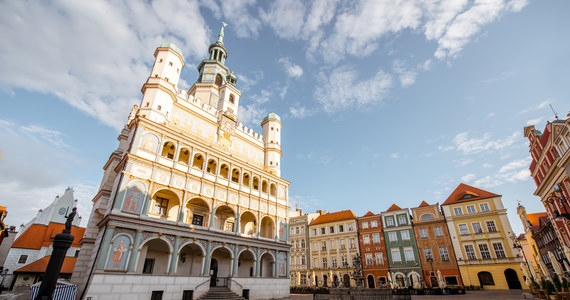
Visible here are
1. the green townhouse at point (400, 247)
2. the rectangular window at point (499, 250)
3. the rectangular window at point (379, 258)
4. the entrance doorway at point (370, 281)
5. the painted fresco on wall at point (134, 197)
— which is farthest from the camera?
the rectangular window at point (379, 258)

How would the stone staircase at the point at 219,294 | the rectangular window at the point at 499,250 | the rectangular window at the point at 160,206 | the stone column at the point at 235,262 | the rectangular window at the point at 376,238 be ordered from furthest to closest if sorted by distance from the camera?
the rectangular window at the point at 376,238 < the rectangular window at the point at 499,250 < the stone column at the point at 235,262 < the rectangular window at the point at 160,206 < the stone staircase at the point at 219,294

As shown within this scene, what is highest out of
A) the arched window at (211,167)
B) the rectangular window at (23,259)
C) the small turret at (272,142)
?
the small turret at (272,142)

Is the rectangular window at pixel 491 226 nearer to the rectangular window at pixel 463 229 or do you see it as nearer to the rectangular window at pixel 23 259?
the rectangular window at pixel 463 229

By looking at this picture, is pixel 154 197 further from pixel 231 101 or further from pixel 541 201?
pixel 541 201

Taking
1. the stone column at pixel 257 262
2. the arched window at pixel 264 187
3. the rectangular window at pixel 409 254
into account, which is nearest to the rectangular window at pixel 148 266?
the stone column at pixel 257 262

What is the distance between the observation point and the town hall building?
17.4 meters

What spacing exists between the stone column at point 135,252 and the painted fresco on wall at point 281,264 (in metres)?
14.2

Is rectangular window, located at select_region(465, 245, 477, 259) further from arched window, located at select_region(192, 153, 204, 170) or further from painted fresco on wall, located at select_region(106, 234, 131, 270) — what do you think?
painted fresco on wall, located at select_region(106, 234, 131, 270)

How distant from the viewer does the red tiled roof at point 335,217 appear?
146 ft

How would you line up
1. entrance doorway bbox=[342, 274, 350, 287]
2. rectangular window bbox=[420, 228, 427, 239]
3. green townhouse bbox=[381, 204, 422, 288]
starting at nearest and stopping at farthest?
green townhouse bbox=[381, 204, 422, 288] < rectangular window bbox=[420, 228, 427, 239] < entrance doorway bbox=[342, 274, 350, 287]

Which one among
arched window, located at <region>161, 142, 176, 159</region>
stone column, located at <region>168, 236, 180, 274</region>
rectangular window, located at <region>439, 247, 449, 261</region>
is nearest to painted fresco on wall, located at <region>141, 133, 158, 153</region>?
arched window, located at <region>161, 142, 176, 159</region>

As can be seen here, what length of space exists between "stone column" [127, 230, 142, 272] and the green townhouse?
101 feet

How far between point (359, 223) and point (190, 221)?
29.4 meters

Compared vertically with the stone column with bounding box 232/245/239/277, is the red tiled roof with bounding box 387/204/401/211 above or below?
above
